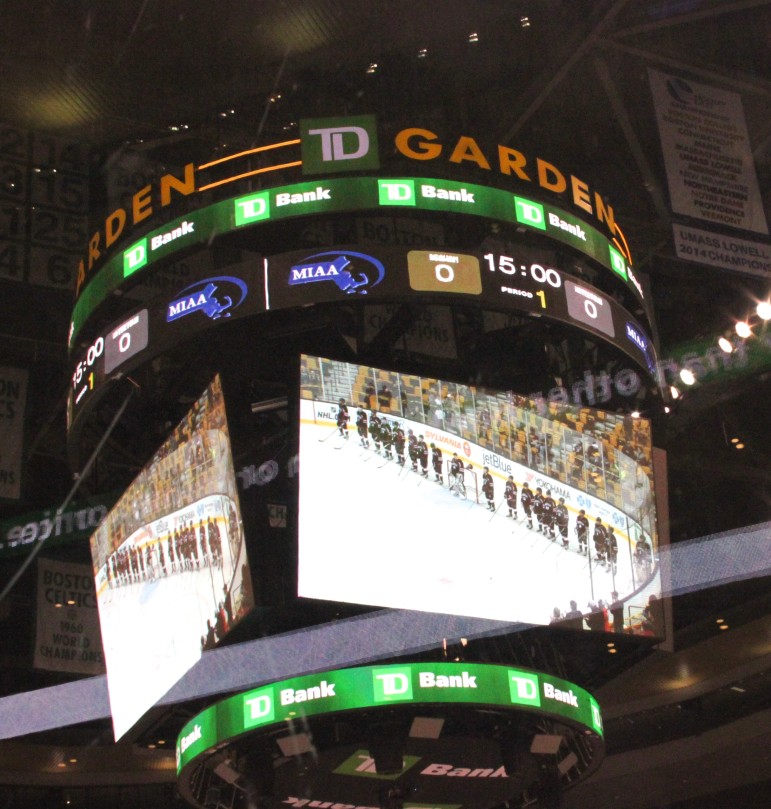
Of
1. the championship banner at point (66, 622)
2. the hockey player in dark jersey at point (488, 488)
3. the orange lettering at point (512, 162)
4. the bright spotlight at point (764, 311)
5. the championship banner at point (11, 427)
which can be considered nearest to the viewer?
the hockey player in dark jersey at point (488, 488)

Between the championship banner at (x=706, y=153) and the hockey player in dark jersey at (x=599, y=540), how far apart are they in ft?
8.68

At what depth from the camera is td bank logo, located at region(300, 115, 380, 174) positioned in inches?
342

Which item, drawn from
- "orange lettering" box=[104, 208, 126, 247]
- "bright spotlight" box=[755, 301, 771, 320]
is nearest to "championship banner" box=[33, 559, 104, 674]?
"orange lettering" box=[104, 208, 126, 247]

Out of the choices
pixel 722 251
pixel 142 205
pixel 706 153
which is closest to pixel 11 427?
pixel 142 205

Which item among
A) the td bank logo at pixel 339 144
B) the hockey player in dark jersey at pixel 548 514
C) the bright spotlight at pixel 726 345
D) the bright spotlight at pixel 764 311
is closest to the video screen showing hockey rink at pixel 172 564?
the td bank logo at pixel 339 144

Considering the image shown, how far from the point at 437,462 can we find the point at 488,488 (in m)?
0.46

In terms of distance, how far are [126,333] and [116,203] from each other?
2167 millimetres

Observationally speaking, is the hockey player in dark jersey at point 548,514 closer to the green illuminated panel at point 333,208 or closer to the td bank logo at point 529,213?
the green illuminated panel at point 333,208

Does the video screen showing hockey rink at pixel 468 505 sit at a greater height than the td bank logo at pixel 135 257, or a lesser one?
lesser

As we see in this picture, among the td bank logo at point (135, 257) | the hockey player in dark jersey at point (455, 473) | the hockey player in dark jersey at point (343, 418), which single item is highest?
the td bank logo at point (135, 257)

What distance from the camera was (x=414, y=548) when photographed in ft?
28.0

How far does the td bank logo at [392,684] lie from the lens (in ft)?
26.0

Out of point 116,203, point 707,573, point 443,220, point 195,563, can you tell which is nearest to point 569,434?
point 443,220

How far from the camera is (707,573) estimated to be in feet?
47.0
